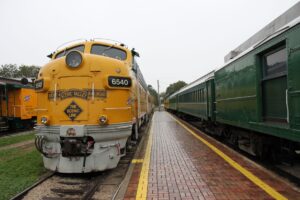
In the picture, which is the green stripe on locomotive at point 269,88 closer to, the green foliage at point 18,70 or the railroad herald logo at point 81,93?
the railroad herald logo at point 81,93

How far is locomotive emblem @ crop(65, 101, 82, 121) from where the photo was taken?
606 centimetres

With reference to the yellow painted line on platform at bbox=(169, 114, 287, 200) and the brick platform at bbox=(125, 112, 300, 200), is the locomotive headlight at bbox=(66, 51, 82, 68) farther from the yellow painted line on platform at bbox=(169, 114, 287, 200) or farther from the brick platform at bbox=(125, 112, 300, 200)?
the yellow painted line on platform at bbox=(169, 114, 287, 200)

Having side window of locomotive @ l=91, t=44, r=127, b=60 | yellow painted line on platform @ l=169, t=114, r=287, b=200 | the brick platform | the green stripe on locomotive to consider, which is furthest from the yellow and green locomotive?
the green stripe on locomotive

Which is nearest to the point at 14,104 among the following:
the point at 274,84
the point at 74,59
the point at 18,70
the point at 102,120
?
the point at 74,59

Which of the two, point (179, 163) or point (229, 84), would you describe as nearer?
point (179, 163)

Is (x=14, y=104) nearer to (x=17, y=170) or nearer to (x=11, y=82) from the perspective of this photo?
(x=11, y=82)

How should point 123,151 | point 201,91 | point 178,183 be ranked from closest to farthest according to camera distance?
point 178,183, point 123,151, point 201,91

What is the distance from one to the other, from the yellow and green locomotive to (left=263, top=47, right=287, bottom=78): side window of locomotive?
2916mm

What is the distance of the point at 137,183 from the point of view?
5.61 m

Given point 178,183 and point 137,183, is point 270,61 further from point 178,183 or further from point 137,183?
point 137,183

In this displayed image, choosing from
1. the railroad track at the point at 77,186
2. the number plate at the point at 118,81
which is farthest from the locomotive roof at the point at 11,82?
the number plate at the point at 118,81

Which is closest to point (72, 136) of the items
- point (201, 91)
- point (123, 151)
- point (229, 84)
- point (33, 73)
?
point (123, 151)

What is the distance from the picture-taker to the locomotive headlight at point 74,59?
616 centimetres

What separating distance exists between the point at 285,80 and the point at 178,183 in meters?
2.68
